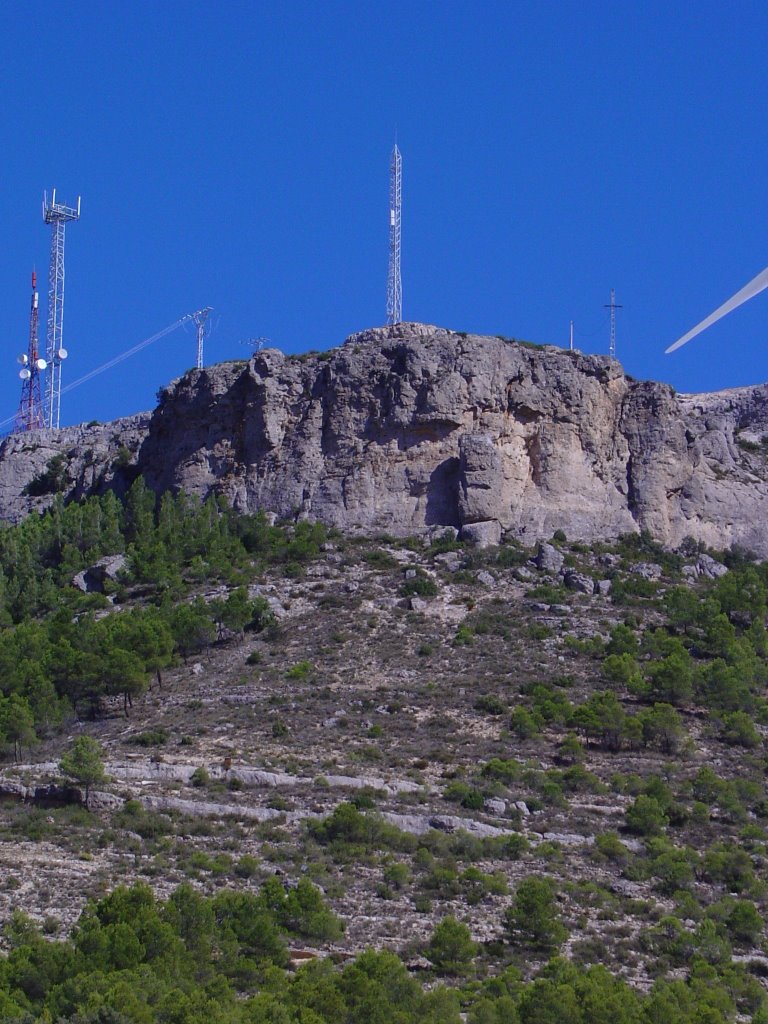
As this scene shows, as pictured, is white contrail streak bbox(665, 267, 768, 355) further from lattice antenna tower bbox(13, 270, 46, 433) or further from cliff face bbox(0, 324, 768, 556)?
lattice antenna tower bbox(13, 270, 46, 433)

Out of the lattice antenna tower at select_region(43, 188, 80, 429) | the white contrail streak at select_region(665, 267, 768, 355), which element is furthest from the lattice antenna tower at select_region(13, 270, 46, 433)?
the white contrail streak at select_region(665, 267, 768, 355)

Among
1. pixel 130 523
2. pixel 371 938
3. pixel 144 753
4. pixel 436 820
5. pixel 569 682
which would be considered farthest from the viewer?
pixel 130 523

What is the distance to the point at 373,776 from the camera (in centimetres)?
5153

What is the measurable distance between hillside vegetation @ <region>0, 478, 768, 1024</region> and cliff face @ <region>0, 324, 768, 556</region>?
65.0 inches

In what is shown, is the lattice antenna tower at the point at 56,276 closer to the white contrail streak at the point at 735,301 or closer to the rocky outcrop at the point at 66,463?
the rocky outcrop at the point at 66,463

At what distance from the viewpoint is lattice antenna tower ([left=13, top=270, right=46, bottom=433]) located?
3848 inches

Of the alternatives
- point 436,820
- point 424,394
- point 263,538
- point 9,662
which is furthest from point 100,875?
point 424,394

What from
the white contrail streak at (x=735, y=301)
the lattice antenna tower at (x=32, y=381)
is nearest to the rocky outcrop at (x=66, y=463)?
the lattice antenna tower at (x=32, y=381)

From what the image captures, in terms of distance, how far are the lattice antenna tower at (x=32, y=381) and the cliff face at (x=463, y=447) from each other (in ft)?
71.7

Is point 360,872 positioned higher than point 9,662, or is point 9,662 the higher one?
point 9,662

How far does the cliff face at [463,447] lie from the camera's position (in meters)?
72.3

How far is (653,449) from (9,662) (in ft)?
87.1

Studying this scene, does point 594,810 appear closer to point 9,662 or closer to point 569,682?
point 569,682

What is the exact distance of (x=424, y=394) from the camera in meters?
73.5
